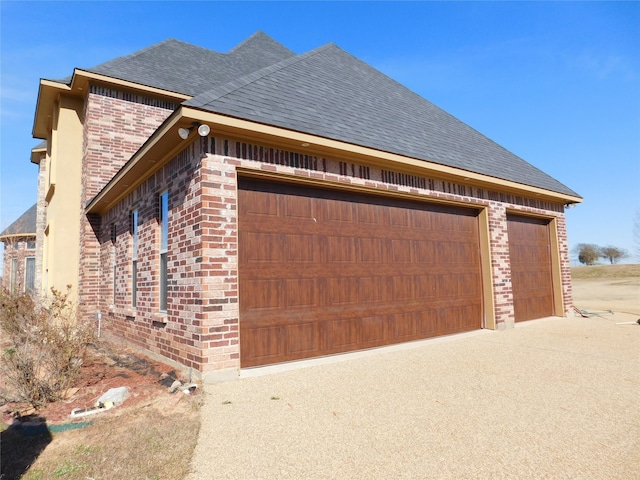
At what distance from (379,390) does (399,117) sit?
704cm

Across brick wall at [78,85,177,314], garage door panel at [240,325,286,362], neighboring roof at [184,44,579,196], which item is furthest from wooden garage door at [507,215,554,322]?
brick wall at [78,85,177,314]

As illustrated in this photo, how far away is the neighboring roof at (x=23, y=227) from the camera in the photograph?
65.8 ft

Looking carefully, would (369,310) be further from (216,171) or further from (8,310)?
(8,310)

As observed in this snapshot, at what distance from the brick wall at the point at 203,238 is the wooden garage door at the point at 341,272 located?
1.08ft

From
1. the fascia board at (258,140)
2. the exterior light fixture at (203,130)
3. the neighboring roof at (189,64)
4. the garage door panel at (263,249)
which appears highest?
the neighboring roof at (189,64)

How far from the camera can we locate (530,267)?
1095 centimetres

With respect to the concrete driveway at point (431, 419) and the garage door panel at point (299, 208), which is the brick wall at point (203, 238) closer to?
the garage door panel at point (299, 208)

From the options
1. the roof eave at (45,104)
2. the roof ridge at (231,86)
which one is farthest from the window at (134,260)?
the roof eave at (45,104)

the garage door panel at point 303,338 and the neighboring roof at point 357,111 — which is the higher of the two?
the neighboring roof at point 357,111

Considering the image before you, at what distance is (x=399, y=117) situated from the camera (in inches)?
386

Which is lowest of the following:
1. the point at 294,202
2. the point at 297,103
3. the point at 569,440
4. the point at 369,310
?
the point at 569,440

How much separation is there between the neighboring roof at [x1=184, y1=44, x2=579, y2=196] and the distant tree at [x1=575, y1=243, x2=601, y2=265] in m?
54.5

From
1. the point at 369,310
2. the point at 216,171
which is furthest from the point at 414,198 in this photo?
the point at 216,171

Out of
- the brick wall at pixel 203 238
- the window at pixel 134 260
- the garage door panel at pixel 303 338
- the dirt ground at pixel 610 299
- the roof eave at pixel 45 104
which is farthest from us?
the dirt ground at pixel 610 299
